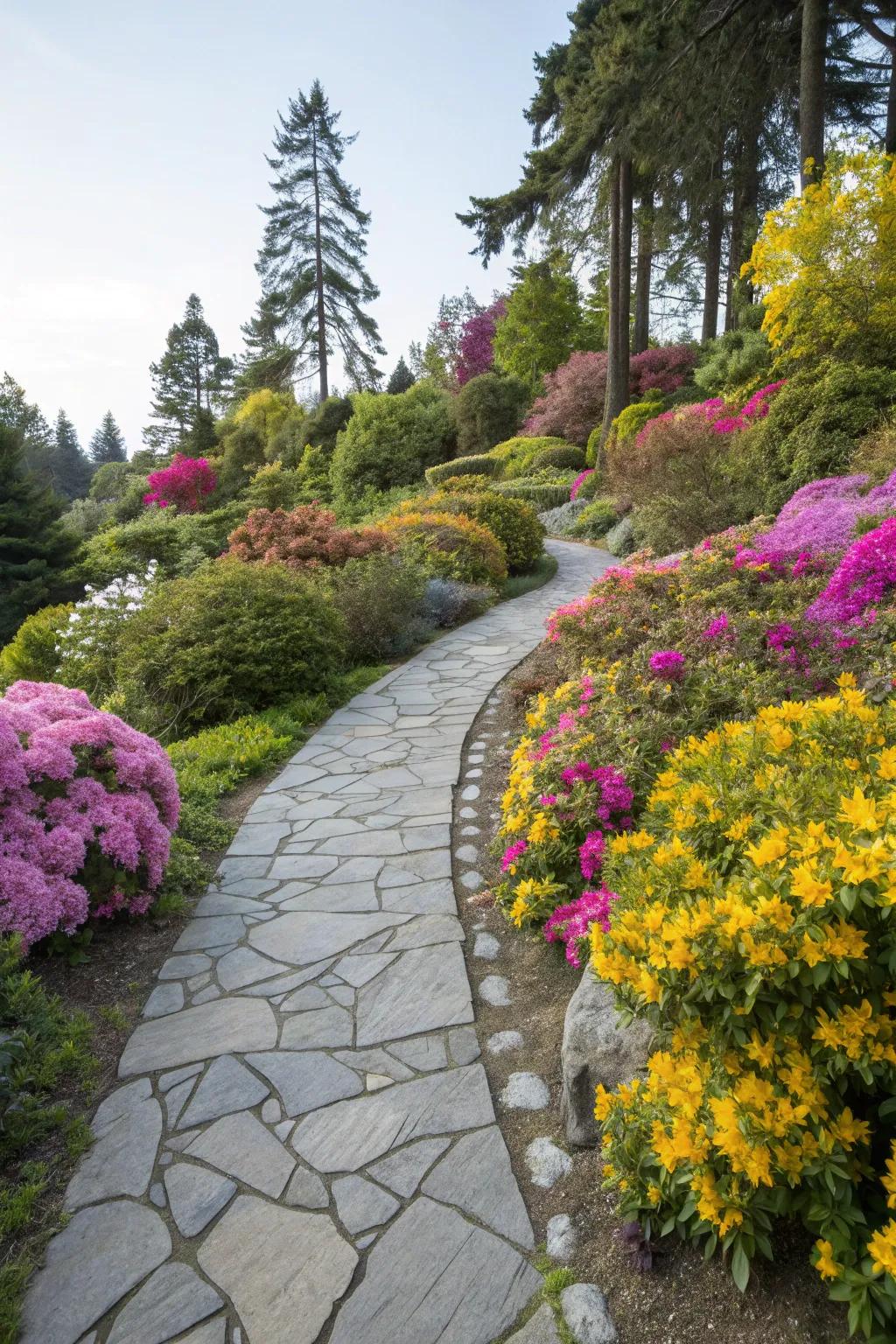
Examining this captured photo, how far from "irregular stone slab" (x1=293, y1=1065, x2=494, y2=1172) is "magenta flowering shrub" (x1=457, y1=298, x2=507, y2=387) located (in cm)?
3201

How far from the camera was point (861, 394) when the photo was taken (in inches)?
293

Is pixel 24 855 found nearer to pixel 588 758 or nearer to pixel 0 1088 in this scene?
pixel 0 1088

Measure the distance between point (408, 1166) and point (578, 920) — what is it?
0.95 m

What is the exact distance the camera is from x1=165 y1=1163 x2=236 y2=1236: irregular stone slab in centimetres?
186

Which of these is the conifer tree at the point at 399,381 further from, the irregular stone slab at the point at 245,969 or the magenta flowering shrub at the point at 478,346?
the irregular stone slab at the point at 245,969

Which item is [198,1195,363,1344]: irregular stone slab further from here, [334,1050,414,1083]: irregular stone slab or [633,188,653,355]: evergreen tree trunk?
[633,188,653,355]: evergreen tree trunk

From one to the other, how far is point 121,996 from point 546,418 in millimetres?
19909

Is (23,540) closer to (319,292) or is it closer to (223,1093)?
(223,1093)

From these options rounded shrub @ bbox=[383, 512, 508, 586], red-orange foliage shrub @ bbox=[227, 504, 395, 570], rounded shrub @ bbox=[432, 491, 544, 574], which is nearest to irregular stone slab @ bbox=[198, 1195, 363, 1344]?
red-orange foliage shrub @ bbox=[227, 504, 395, 570]

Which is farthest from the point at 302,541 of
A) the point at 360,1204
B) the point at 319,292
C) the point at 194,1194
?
the point at 319,292

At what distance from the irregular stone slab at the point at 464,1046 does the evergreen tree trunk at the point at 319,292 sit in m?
27.3

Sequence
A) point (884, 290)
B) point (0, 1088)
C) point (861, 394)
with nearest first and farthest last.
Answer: point (0, 1088) < point (861, 394) < point (884, 290)

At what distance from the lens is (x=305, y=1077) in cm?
233

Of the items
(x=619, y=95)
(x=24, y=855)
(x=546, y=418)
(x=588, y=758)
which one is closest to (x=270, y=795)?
(x=24, y=855)
